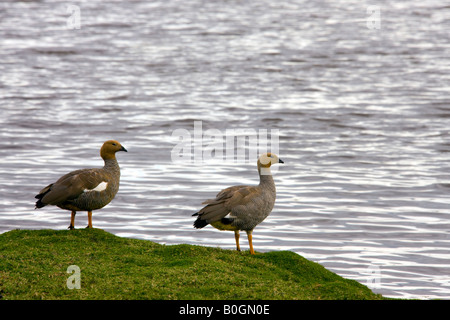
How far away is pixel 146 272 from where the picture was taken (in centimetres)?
968

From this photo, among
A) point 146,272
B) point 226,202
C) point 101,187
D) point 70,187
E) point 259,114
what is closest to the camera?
point 146,272

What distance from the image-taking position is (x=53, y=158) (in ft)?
73.9

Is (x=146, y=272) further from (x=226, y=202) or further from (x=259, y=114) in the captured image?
(x=259, y=114)

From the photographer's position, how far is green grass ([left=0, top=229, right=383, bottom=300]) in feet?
28.9

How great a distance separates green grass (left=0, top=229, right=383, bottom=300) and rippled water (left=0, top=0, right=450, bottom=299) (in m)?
2.90

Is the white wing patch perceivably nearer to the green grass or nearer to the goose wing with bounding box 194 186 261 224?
the green grass

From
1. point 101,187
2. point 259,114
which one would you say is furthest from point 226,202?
point 259,114

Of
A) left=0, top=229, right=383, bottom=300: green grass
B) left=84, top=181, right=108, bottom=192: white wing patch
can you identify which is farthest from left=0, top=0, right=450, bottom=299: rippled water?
left=84, top=181, right=108, bottom=192: white wing patch

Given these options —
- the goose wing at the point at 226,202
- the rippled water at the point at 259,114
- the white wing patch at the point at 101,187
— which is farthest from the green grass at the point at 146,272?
the rippled water at the point at 259,114

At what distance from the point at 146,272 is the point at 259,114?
20750 mm

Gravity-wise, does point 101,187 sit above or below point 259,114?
above

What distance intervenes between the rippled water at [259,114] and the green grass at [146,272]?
114 inches
